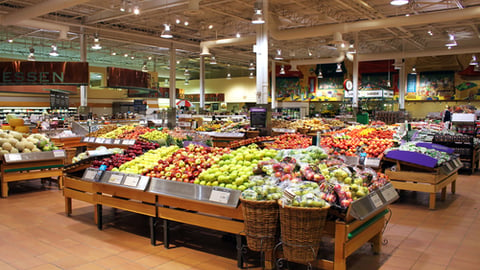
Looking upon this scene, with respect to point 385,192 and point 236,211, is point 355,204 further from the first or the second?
point 236,211

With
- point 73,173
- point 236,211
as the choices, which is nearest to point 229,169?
point 236,211

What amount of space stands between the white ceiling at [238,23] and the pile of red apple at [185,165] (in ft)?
19.9

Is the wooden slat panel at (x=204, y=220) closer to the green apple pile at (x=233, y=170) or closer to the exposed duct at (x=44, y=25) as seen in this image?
the green apple pile at (x=233, y=170)

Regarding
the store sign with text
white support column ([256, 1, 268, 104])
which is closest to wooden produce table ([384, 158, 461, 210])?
white support column ([256, 1, 268, 104])

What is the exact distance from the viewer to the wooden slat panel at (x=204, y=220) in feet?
11.8

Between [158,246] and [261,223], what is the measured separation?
61.7 inches

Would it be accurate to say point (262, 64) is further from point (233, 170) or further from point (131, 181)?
point (233, 170)

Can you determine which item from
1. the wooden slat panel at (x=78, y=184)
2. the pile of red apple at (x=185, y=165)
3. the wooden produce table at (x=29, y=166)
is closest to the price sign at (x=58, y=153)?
the wooden produce table at (x=29, y=166)

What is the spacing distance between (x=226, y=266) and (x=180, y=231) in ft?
3.93

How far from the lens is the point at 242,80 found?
28.0m

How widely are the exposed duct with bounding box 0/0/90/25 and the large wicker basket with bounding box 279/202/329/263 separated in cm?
912

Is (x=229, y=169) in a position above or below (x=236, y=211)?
above

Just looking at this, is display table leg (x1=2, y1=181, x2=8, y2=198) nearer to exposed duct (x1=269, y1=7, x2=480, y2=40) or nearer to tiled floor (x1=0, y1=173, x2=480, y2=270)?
tiled floor (x1=0, y1=173, x2=480, y2=270)

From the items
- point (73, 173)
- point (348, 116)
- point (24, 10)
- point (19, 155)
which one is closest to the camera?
point (73, 173)
